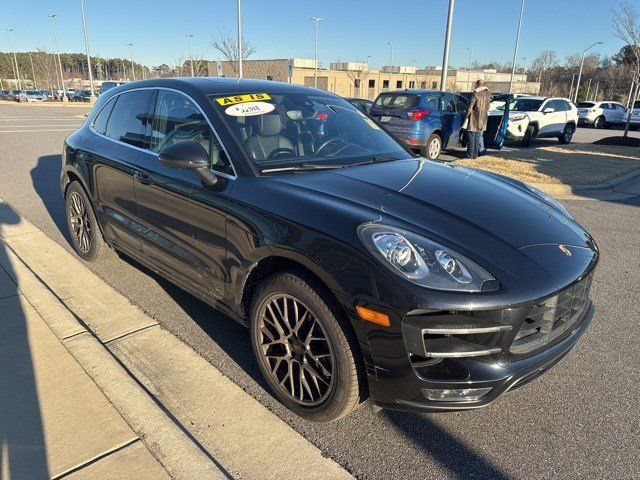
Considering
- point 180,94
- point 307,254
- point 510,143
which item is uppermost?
point 180,94

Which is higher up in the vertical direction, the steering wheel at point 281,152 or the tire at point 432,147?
the steering wheel at point 281,152

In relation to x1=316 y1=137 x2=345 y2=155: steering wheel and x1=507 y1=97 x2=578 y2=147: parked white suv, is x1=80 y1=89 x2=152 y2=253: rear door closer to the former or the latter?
x1=316 y1=137 x2=345 y2=155: steering wheel

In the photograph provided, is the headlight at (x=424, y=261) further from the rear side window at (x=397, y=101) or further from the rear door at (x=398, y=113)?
the rear side window at (x=397, y=101)

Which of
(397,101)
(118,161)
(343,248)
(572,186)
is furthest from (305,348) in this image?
(397,101)

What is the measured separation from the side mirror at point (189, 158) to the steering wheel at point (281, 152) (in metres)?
0.39

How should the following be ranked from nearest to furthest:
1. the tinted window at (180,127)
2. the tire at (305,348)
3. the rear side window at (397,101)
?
1. the tire at (305,348)
2. the tinted window at (180,127)
3. the rear side window at (397,101)

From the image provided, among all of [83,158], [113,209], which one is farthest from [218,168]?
[83,158]

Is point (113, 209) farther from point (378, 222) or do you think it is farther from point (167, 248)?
point (378, 222)

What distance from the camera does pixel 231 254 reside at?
2.72m

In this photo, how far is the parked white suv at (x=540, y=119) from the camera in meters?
15.3

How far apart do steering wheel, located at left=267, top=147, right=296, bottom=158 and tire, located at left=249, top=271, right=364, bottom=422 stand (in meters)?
0.84

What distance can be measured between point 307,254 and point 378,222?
37cm

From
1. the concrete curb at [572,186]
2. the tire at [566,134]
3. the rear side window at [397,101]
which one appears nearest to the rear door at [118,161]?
the concrete curb at [572,186]

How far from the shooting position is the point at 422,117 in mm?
11172
